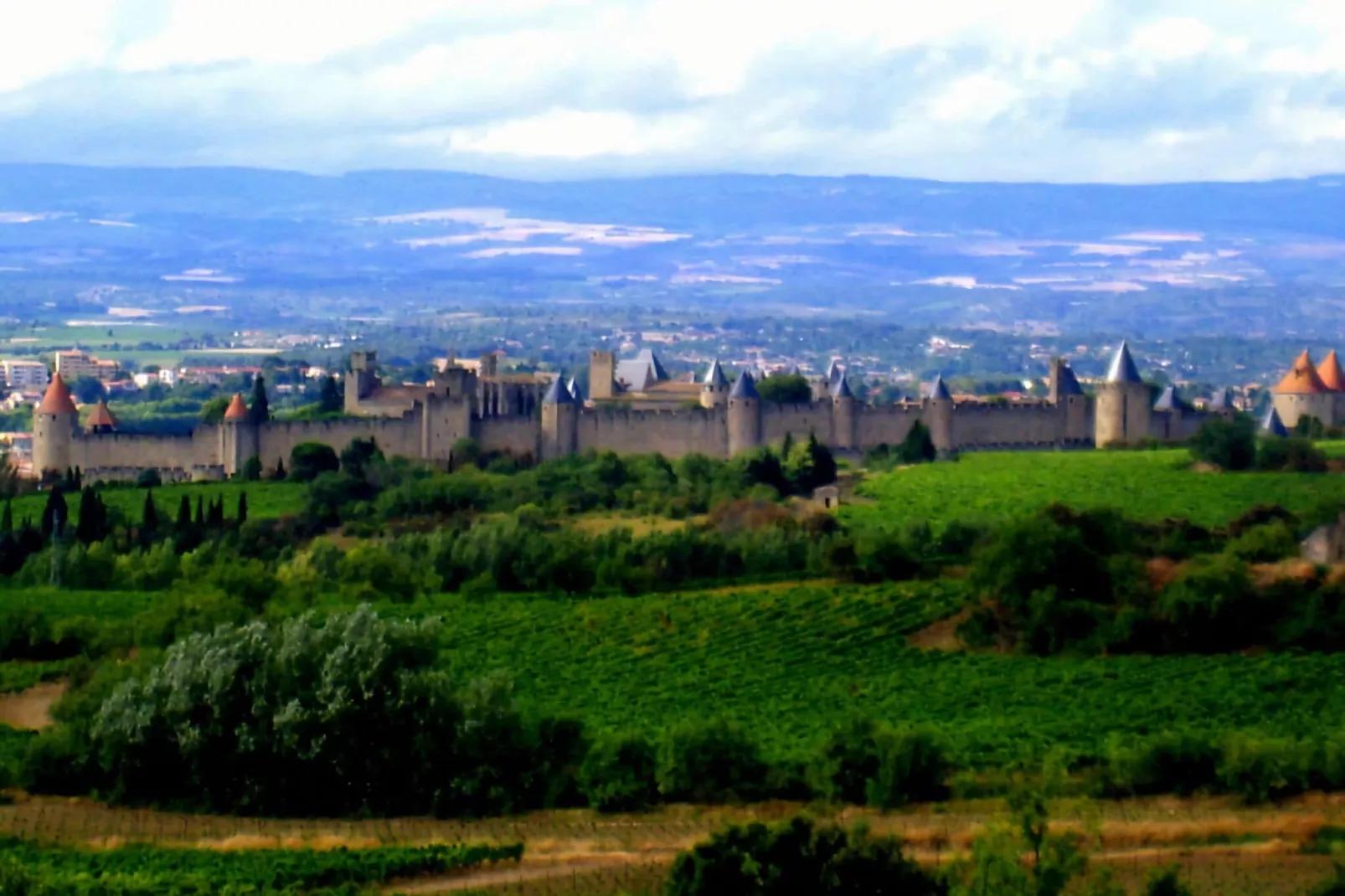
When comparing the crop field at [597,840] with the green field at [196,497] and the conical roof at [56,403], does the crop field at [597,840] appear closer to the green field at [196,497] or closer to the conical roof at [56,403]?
the green field at [196,497]

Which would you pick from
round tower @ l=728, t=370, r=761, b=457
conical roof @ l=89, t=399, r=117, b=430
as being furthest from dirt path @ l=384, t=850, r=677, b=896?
conical roof @ l=89, t=399, r=117, b=430

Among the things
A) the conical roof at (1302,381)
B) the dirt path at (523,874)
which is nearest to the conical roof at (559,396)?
the conical roof at (1302,381)

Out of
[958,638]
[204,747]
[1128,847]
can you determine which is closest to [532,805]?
[204,747]

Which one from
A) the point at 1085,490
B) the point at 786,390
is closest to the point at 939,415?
the point at 786,390

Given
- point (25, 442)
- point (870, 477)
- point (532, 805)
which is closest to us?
point (532, 805)

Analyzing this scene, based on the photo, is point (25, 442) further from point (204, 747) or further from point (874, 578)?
point (204, 747)

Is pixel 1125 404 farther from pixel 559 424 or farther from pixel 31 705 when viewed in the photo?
pixel 31 705
